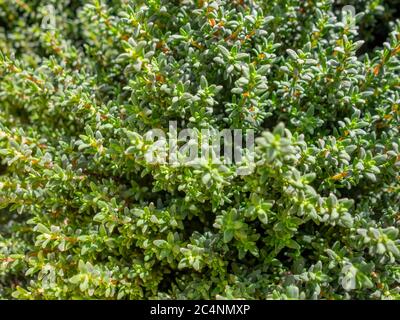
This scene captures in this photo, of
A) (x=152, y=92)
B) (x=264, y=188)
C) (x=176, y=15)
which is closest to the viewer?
(x=264, y=188)

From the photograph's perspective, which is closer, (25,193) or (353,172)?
(353,172)

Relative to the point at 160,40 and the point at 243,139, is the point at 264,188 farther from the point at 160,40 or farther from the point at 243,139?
the point at 160,40

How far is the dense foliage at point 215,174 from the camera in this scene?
2223 mm

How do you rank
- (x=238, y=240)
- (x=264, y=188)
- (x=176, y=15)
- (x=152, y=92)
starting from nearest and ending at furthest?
1. (x=264, y=188)
2. (x=238, y=240)
3. (x=152, y=92)
4. (x=176, y=15)

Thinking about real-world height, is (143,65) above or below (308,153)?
above

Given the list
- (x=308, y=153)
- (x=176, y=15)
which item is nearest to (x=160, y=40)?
(x=176, y=15)

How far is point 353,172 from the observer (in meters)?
Result: 2.29

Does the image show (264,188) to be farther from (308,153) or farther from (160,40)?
(160,40)

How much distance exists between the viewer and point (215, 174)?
2055 mm

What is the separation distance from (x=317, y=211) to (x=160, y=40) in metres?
1.20

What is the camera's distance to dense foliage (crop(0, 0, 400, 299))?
2223mm
